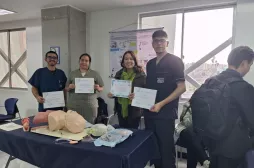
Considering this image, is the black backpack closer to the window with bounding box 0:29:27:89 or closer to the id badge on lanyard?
the id badge on lanyard

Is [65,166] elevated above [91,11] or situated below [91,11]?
below

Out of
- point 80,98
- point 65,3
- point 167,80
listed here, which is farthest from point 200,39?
point 65,3

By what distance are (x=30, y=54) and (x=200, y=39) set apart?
152 inches

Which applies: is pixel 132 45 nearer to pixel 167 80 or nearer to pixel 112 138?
pixel 167 80

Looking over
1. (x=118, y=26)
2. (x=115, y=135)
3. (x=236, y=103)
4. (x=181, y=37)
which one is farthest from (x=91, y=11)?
(x=236, y=103)

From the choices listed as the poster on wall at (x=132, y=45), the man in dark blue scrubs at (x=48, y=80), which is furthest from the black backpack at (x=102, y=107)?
the man in dark blue scrubs at (x=48, y=80)

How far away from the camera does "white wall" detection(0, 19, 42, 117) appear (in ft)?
15.0

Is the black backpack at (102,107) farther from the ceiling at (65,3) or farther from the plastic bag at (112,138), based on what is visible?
the plastic bag at (112,138)

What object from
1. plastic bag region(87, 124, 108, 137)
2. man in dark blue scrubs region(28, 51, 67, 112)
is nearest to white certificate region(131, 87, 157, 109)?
plastic bag region(87, 124, 108, 137)

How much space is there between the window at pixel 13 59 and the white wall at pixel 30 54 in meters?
0.19

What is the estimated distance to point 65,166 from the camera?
151 cm

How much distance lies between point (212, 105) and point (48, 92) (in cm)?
199

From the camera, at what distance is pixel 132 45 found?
351 centimetres

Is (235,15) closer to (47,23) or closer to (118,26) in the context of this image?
(118,26)
